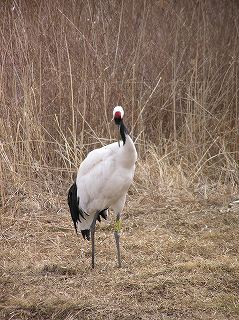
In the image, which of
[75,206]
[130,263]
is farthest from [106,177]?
[130,263]

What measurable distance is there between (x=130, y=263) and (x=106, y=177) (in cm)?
70

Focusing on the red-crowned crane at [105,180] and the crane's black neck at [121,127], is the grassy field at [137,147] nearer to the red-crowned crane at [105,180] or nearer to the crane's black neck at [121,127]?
the red-crowned crane at [105,180]

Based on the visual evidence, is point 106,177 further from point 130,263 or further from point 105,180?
point 130,263

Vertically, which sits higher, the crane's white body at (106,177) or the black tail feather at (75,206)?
the crane's white body at (106,177)

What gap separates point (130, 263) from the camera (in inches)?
206

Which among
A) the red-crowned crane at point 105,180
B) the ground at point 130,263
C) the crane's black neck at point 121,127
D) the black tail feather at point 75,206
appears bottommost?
the ground at point 130,263

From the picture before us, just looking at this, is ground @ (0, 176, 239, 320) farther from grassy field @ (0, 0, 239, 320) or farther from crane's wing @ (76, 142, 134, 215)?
crane's wing @ (76, 142, 134, 215)

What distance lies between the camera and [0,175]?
254 inches

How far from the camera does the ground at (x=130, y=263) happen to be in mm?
4410

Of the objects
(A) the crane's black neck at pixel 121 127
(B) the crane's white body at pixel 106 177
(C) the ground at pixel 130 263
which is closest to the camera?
(C) the ground at pixel 130 263

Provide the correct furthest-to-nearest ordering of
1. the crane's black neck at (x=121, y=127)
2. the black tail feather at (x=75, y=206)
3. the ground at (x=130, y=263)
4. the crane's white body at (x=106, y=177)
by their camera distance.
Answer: the black tail feather at (x=75, y=206) < the crane's white body at (x=106, y=177) < the crane's black neck at (x=121, y=127) < the ground at (x=130, y=263)

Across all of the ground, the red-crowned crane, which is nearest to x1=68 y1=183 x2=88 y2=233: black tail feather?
the red-crowned crane

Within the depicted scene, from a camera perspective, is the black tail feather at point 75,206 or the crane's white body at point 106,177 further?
the black tail feather at point 75,206

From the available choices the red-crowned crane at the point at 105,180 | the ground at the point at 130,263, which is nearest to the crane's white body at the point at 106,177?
the red-crowned crane at the point at 105,180
